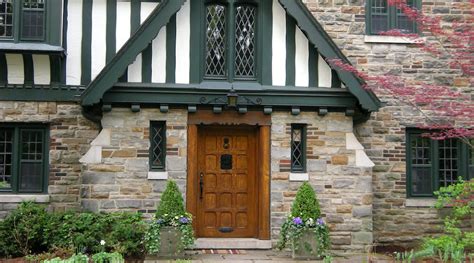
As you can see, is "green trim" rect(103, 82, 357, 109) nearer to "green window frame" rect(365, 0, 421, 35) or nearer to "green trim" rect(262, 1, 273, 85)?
"green trim" rect(262, 1, 273, 85)

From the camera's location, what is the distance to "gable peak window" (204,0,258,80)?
1070 cm

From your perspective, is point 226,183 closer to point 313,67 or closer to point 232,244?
point 232,244

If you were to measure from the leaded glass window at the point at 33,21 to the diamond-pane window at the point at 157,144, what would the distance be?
Answer: 2727 mm

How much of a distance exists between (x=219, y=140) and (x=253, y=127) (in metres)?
0.72

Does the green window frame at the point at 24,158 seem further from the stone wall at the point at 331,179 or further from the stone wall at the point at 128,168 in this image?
the stone wall at the point at 331,179

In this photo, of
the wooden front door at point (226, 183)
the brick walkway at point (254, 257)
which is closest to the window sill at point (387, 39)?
the wooden front door at point (226, 183)

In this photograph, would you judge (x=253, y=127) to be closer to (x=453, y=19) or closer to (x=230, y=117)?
(x=230, y=117)

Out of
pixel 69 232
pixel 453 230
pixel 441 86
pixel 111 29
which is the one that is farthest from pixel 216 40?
pixel 453 230

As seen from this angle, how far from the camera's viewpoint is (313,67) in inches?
424

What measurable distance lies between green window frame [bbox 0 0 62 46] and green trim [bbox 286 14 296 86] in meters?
4.32

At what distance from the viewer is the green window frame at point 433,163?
1215 cm

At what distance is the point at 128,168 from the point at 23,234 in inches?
84.0

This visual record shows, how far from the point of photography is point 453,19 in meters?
12.3

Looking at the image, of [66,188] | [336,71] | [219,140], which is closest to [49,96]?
[66,188]
